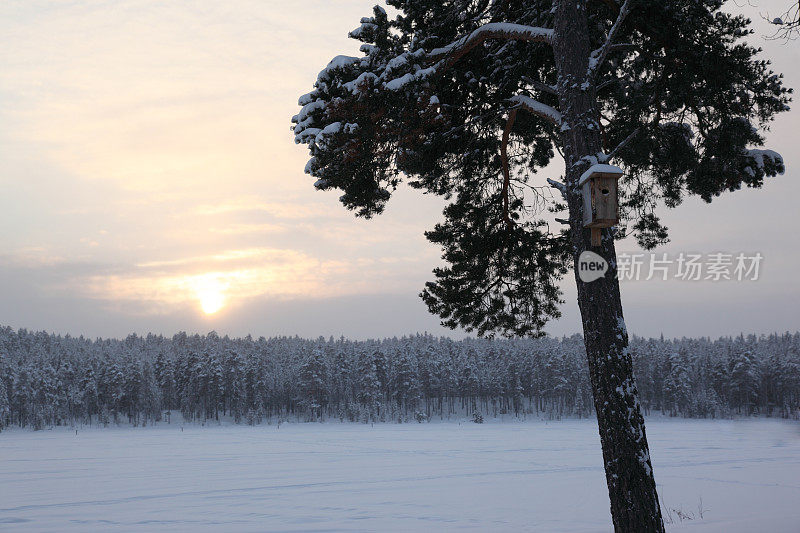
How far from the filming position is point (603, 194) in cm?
608

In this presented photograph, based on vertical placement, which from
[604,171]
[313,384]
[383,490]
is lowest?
[313,384]

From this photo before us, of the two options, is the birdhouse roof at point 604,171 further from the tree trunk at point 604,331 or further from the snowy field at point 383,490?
the snowy field at point 383,490

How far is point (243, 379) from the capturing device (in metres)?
91.3

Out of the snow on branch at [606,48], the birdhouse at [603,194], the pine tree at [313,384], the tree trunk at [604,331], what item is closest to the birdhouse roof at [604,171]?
the birdhouse at [603,194]

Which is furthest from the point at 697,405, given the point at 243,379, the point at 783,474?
the point at 783,474

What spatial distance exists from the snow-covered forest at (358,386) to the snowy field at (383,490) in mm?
51806

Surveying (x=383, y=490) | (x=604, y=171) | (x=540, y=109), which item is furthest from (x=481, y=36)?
(x=383, y=490)

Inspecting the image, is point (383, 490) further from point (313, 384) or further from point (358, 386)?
point (358, 386)

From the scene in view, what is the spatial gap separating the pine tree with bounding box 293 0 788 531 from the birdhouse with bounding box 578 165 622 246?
322 millimetres

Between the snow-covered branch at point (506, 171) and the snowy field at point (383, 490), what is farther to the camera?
the snowy field at point (383, 490)

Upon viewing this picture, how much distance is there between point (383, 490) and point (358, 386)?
79.6 m

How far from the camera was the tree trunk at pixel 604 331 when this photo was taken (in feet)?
19.5

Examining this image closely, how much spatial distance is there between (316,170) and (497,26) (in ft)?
8.99

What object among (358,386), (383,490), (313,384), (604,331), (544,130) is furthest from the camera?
(358,386)
